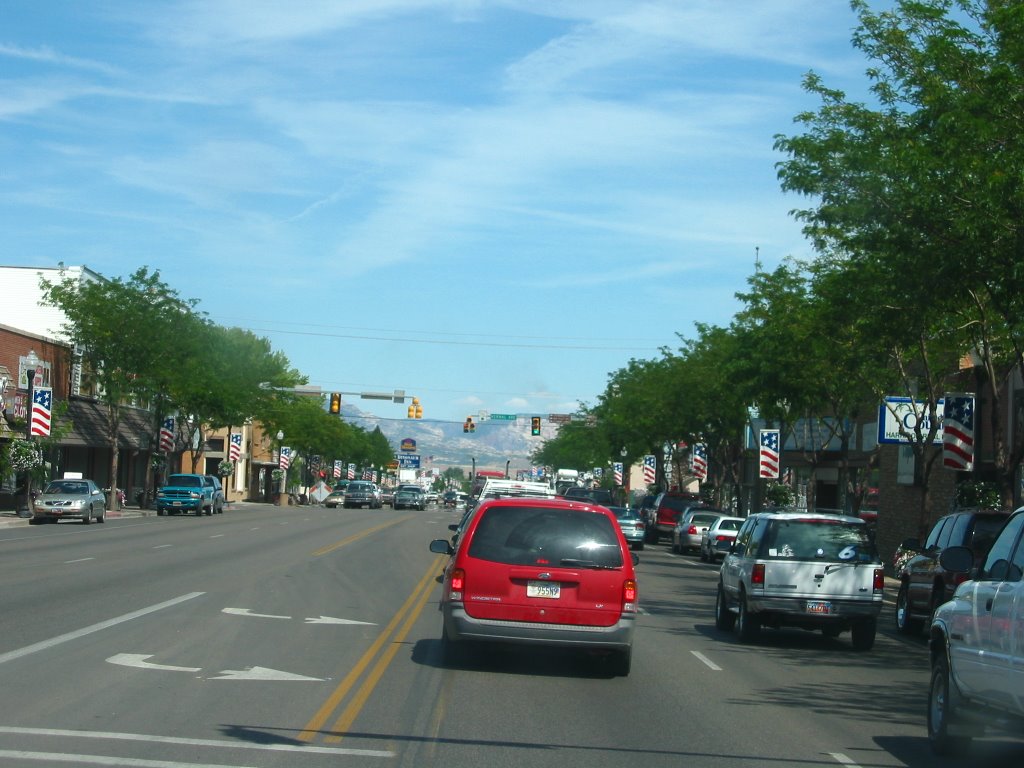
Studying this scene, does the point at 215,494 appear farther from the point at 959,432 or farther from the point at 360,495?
the point at 959,432

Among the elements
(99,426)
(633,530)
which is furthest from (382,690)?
(99,426)

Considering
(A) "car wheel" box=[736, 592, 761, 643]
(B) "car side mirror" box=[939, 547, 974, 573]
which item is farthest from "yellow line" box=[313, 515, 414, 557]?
(B) "car side mirror" box=[939, 547, 974, 573]

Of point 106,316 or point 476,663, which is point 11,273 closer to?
point 106,316

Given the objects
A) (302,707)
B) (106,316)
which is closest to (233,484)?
(106,316)

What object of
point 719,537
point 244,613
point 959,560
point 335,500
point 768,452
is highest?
point 768,452

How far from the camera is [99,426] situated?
62.6 metres

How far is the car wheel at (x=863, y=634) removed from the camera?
55.3 feet

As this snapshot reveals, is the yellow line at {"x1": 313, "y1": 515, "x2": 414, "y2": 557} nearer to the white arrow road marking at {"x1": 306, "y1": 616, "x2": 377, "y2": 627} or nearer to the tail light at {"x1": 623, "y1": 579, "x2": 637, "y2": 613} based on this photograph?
the white arrow road marking at {"x1": 306, "y1": 616, "x2": 377, "y2": 627}

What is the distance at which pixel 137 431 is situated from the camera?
69250 mm

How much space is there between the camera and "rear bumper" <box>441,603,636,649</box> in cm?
1271

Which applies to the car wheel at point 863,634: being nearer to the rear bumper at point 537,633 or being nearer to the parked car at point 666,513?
the rear bumper at point 537,633

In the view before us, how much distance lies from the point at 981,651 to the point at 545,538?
16.9 ft

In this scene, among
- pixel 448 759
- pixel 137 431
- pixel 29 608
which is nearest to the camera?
pixel 448 759

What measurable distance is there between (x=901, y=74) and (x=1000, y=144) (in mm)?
3561
